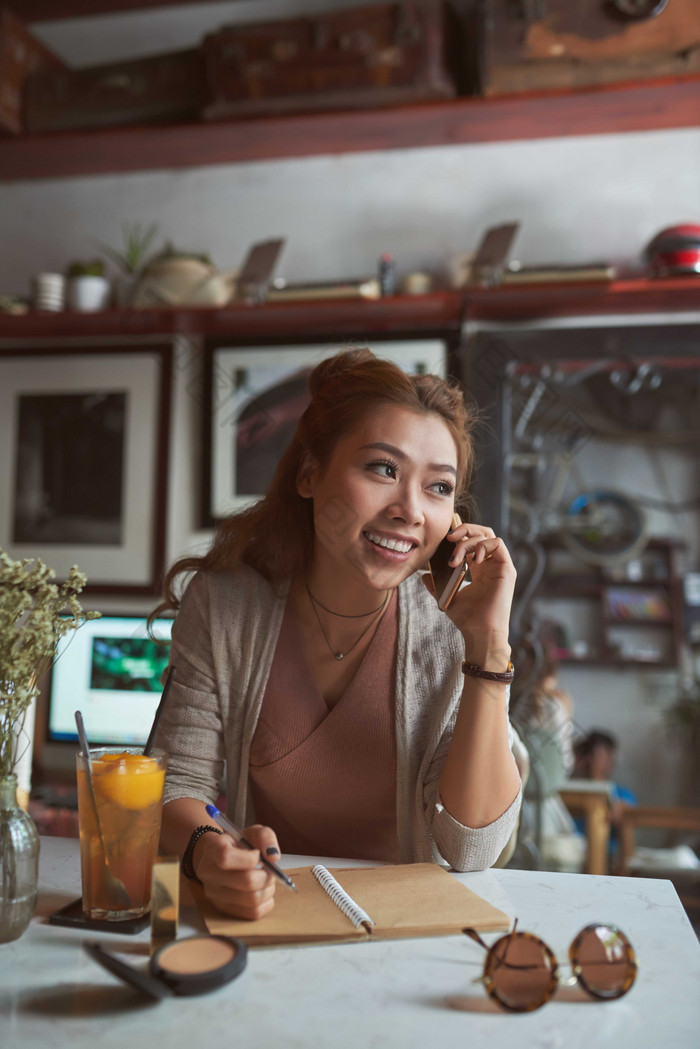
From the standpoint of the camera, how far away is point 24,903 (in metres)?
0.75

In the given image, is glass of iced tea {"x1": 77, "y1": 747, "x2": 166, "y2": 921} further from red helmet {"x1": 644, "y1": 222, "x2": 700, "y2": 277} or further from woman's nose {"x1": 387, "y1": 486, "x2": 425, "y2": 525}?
red helmet {"x1": 644, "y1": 222, "x2": 700, "y2": 277}

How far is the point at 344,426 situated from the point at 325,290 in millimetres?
1256

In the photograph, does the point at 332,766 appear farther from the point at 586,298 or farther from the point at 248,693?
the point at 586,298

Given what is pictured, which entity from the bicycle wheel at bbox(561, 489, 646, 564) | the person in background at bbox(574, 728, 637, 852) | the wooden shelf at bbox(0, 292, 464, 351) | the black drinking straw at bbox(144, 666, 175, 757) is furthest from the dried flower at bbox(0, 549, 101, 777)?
the bicycle wheel at bbox(561, 489, 646, 564)

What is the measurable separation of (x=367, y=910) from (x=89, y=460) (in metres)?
2.17

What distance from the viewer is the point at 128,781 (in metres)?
0.79

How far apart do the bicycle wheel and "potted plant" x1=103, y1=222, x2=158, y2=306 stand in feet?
7.08

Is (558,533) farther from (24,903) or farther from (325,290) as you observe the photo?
(24,903)

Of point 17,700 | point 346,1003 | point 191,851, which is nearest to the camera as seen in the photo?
point 346,1003

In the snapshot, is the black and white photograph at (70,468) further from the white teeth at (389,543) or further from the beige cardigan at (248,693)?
the white teeth at (389,543)

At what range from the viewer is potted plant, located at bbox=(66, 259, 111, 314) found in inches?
102

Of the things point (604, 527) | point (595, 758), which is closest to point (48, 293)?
point (604, 527)

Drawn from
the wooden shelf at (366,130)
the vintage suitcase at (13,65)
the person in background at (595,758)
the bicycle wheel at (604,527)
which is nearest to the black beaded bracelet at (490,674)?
the wooden shelf at (366,130)

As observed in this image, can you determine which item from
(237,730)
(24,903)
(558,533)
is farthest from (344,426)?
(558,533)
